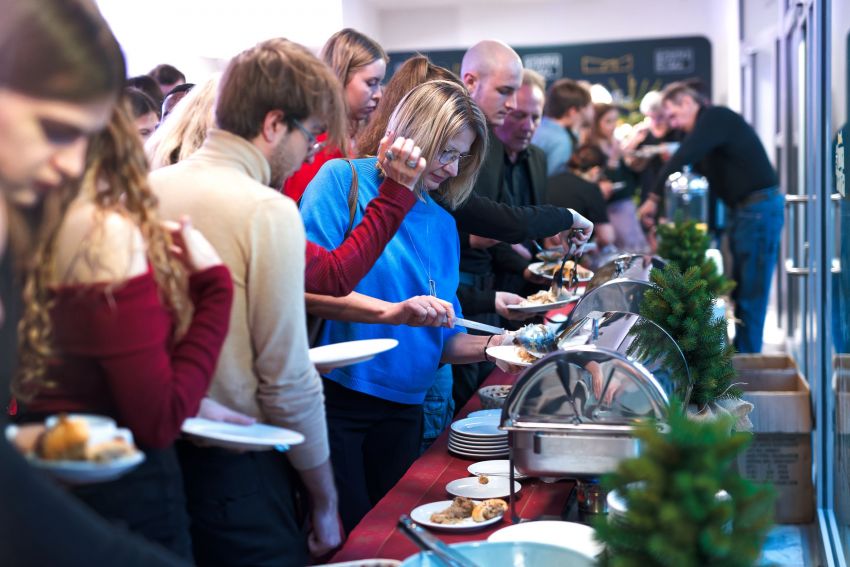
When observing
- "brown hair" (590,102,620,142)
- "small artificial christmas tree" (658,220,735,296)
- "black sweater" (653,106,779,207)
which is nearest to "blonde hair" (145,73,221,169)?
"small artificial christmas tree" (658,220,735,296)

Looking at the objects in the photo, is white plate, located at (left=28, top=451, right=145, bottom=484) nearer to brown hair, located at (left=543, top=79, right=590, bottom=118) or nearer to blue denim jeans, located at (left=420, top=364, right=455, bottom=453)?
blue denim jeans, located at (left=420, top=364, right=455, bottom=453)

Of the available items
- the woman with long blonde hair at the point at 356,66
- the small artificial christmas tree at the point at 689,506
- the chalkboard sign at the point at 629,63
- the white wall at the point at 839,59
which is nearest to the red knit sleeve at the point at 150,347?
the small artificial christmas tree at the point at 689,506

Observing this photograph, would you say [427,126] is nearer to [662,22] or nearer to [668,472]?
[668,472]

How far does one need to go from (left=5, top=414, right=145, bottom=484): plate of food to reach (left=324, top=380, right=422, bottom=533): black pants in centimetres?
121

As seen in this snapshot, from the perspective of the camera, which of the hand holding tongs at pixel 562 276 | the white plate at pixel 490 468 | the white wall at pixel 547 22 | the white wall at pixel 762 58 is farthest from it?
the white wall at pixel 547 22

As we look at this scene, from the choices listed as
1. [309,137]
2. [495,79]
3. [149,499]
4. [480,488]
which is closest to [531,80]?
[495,79]

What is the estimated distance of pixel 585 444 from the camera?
164cm

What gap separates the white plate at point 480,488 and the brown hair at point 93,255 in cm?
90

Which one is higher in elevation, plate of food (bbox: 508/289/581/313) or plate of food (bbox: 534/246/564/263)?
plate of food (bbox: 534/246/564/263)

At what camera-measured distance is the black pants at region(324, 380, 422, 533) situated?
2180mm

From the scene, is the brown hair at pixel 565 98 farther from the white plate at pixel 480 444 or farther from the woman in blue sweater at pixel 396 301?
the white plate at pixel 480 444

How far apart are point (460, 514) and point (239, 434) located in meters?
0.61

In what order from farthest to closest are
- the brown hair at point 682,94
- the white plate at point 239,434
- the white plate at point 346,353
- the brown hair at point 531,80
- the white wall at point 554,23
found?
the white wall at point 554,23 < the brown hair at point 682,94 < the brown hair at point 531,80 < the white plate at point 346,353 < the white plate at point 239,434

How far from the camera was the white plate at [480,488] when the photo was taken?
1.86m
